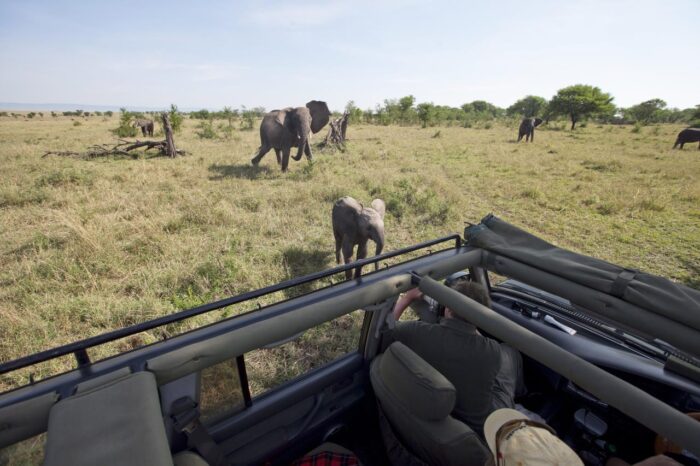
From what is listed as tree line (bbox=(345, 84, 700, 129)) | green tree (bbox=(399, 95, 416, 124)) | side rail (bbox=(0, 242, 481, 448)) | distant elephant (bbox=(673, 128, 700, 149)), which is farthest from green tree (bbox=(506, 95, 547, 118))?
side rail (bbox=(0, 242, 481, 448))

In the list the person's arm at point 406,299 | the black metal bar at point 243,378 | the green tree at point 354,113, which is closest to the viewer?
the black metal bar at point 243,378

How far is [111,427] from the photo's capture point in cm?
99

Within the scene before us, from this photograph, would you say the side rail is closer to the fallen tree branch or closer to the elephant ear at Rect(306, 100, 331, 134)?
the elephant ear at Rect(306, 100, 331, 134)

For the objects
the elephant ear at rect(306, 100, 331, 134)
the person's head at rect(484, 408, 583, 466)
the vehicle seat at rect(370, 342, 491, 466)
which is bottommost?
the vehicle seat at rect(370, 342, 491, 466)

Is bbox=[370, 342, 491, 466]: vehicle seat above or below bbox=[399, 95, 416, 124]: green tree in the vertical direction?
below

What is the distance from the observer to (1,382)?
10.1 ft

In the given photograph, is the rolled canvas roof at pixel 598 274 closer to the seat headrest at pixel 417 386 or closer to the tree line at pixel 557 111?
the seat headrest at pixel 417 386

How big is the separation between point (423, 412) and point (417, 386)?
0.12 m

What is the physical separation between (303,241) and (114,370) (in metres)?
4.78

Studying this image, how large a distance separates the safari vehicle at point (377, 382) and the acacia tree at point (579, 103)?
41.4 meters

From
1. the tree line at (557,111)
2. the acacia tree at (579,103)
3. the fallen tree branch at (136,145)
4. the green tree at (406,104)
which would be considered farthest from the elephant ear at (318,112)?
the acacia tree at (579,103)

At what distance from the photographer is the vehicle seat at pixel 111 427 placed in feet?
3.00

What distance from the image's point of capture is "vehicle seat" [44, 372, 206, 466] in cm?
91

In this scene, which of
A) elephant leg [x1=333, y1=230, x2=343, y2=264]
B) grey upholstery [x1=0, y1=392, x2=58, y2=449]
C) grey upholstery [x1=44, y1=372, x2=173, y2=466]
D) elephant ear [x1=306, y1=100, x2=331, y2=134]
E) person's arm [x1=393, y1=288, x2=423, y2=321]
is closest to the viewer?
grey upholstery [x1=44, y1=372, x2=173, y2=466]
